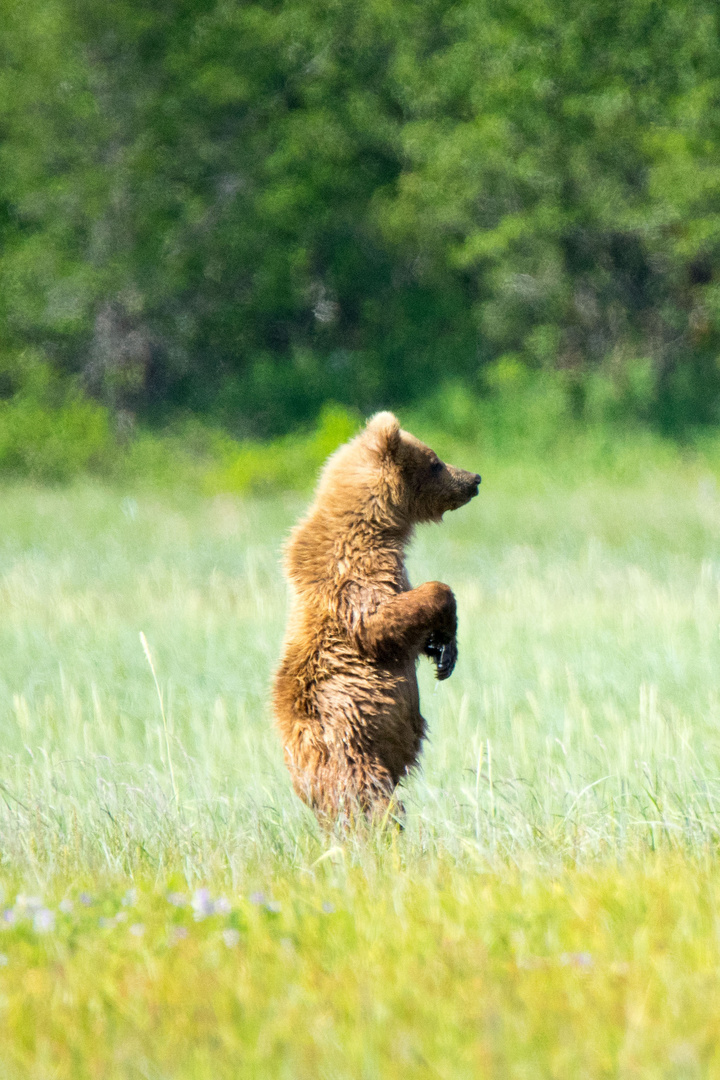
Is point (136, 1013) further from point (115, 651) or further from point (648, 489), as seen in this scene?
point (648, 489)

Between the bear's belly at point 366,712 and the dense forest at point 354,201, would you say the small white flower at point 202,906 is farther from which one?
the dense forest at point 354,201

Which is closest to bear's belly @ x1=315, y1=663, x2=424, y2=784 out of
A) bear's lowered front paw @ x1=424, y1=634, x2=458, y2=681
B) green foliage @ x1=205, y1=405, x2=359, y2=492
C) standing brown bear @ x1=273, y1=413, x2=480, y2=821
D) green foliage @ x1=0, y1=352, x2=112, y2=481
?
standing brown bear @ x1=273, y1=413, x2=480, y2=821

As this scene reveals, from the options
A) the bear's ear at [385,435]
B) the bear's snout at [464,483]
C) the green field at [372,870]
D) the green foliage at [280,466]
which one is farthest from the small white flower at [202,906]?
the green foliage at [280,466]

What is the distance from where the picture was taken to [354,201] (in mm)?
25984

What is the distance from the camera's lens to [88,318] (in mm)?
24516

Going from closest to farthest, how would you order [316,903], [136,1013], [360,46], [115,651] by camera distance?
[136,1013]
[316,903]
[115,651]
[360,46]

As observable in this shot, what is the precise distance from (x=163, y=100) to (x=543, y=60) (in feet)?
21.3

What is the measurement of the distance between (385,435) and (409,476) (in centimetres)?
14

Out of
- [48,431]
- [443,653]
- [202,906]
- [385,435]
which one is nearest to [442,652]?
[443,653]

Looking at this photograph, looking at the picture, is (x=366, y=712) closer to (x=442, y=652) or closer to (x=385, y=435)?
(x=442, y=652)

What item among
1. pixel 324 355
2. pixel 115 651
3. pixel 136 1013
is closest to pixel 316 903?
pixel 136 1013

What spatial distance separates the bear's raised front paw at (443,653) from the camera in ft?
12.0

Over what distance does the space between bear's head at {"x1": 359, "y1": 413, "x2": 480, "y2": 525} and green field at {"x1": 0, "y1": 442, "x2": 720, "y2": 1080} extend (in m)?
0.79

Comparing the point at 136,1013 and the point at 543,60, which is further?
the point at 543,60
